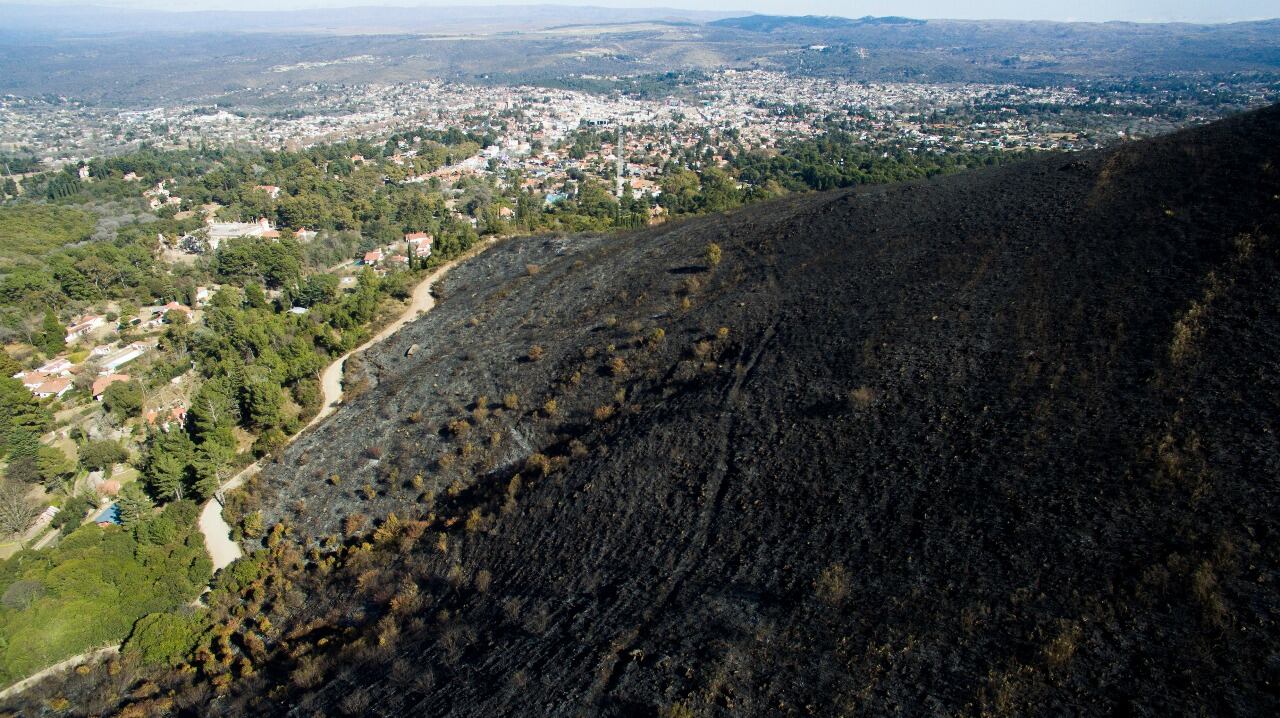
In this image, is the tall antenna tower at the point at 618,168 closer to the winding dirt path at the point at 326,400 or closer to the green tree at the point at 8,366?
the winding dirt path at the point at 326,400

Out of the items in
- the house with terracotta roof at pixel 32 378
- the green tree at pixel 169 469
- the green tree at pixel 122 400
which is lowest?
the house with terracotta roof at pixel 32 378

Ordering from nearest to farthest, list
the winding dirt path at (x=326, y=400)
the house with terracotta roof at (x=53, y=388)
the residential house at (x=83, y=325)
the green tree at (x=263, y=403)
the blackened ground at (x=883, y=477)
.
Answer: the blackened ground at (x=883, y=477) → the winding dirt path at (x=326, y=400) → the green tree at (x=263, y=403) → the house with terracotta roof at (x=53, y=388) → the residential house at (x=83, y=325)

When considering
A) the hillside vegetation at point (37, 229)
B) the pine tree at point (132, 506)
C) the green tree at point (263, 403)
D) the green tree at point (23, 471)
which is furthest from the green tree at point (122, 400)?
the hillside vegetation at point (37, 229)

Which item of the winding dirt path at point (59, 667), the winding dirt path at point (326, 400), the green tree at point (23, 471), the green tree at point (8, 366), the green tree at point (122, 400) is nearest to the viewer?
the winding dirt path at point (59, 667)

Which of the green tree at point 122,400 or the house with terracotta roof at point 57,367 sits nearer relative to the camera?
the green tree at point 122,400

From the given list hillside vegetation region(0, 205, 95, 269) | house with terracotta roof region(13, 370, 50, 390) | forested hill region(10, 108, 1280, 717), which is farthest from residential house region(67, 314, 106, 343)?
forested hill region(10, 108, 1280, 717)

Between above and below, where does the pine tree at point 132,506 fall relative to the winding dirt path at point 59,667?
above

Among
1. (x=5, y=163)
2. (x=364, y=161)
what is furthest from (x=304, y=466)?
(x=5, y=163)
